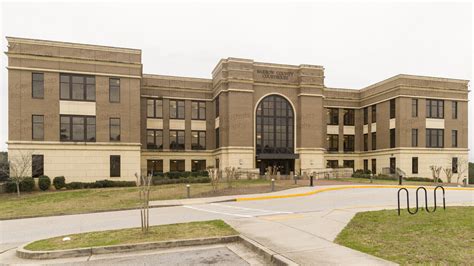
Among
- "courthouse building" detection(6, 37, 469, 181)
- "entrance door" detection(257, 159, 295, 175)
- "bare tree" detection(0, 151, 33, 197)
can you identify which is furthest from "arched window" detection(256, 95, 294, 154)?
"bare tree" detection(0, 151, 33, 197)

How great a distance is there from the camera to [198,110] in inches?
1779

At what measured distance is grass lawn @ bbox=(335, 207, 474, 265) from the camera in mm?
7039

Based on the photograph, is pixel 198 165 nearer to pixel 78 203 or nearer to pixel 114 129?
pixel 114 129

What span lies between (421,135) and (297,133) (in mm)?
17196

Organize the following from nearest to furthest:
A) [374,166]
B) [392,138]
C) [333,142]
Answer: [392,138] → [374,166] → [333,142]

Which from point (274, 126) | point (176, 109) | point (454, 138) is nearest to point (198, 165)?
point (176, 109)

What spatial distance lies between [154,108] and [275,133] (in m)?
16.2

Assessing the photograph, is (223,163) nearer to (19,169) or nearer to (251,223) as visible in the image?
(19,169)

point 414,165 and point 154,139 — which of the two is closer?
point 154,139

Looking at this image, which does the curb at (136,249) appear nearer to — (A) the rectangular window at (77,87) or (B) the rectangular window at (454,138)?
(A) the rectangular window at (77,87)

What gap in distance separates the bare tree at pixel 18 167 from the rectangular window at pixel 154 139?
13985 mm

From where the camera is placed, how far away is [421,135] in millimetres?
44875

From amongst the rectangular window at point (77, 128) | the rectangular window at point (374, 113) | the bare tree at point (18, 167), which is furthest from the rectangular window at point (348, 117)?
the bare tree at point (18, 167)

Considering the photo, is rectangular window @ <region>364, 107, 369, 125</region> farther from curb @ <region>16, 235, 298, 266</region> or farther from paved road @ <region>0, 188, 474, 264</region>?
curb @ <region>16, 235, 298, 266</region>
